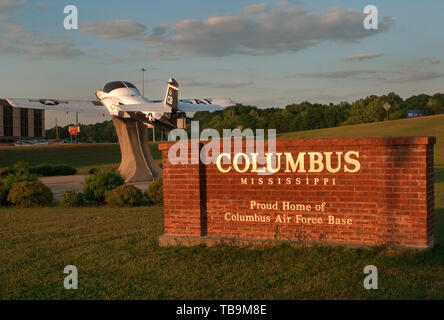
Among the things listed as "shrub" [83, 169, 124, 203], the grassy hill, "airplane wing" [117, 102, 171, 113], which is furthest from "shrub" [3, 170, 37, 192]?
the grassy hill

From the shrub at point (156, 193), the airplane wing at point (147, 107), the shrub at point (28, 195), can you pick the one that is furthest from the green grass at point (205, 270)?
the airplane wing at point (147, 107)

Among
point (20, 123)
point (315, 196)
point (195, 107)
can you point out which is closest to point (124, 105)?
point (195, 107)

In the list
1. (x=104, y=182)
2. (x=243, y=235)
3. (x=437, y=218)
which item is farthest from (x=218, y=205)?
(x=104, y=182)

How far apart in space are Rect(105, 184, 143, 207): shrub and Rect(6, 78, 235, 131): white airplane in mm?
8290

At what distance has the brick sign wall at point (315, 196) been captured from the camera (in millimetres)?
7332

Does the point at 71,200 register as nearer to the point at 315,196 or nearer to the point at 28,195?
the point at 28,195

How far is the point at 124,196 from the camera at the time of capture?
14.8m

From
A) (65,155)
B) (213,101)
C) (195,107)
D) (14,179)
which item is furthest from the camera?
(65,155)

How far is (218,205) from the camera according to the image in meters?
8.47

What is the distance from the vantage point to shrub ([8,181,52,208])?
50.4 feet

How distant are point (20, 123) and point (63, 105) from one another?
76928 mm

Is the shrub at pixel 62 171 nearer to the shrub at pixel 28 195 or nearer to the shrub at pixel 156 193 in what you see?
the shrub at pixel 28 195

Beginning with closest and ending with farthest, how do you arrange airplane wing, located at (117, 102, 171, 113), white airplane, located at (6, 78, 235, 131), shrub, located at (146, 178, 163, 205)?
shrub, located at (146, 178, 163, 205) → airplane wing, located at (117, 102, 171, 113) → white airplane, located at (6, 78, 235, 131)

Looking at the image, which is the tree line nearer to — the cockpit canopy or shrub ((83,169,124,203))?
the cockpit canopy
